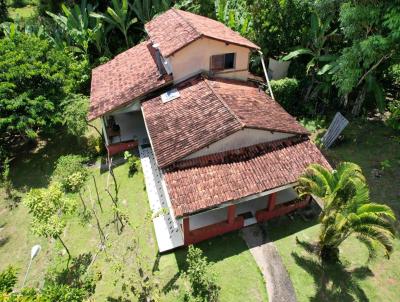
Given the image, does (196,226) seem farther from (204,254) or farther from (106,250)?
(106,250)

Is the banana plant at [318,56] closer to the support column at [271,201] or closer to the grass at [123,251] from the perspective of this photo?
the support column at [271,201]

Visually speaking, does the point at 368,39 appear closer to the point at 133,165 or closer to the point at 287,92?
the point at 287,92

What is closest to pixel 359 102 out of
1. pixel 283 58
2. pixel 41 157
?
pixel 283 58

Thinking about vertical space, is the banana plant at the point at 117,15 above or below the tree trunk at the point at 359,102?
above

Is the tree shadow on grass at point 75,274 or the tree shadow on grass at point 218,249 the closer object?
the tree shadow on grass at point 75,274

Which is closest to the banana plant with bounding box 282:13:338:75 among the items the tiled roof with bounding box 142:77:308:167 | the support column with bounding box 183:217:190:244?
Answer: the tiled roof with bounding box 142:77:308:167

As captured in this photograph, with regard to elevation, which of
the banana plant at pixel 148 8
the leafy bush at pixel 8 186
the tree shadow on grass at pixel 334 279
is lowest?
the leafy bush at pixel 8 186

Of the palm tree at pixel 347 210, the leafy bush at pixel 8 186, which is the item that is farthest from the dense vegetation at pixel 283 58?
the palm tree at pixel 347 210

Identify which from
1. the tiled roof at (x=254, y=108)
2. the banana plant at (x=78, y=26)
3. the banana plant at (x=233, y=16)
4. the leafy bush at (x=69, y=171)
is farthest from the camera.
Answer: the banana plant at (x=78, y=26)

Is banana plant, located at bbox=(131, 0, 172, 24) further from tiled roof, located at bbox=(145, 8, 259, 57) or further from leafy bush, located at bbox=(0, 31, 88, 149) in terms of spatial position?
leafy bush, located at bbox=(0, 31, 88, 149)
